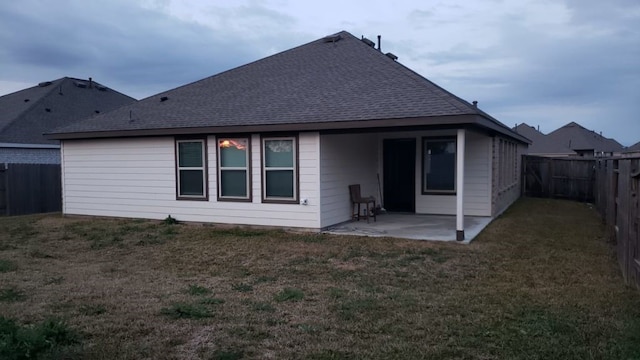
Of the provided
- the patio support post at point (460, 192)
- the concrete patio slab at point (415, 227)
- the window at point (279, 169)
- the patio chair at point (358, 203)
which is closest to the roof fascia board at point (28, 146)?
the window at point (279, 169)

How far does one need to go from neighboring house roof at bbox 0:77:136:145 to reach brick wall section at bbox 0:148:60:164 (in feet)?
1.09

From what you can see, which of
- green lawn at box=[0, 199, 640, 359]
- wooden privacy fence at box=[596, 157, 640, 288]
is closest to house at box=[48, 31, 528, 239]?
green lawn at box=[0, 199, 640, 359]

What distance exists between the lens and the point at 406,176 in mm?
13828

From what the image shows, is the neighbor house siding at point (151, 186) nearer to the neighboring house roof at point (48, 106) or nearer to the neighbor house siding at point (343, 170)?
the neighbor house siding at point (343, 170)

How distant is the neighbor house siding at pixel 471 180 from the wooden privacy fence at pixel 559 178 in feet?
28.4

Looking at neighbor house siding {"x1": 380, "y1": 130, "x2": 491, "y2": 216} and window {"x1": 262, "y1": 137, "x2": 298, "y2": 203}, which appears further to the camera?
neighbor house siding {"x1": 380, "y1": 130, "x2": 491, "y2": 216}

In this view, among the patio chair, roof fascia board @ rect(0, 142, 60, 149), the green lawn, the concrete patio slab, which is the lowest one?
the green lawn

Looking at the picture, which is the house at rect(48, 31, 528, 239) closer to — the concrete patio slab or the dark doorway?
the dark doorway

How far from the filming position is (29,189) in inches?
652

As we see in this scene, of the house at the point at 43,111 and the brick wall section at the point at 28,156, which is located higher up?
the house at the point at 43,111

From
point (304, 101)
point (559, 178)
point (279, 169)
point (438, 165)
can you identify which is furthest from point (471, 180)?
point (559, 178)

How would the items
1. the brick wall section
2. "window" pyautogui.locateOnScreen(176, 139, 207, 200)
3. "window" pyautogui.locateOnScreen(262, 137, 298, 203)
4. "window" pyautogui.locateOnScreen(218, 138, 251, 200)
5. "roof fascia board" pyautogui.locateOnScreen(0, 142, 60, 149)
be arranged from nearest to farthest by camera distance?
"window" pyautogui.locateOnScreen(262, 137, 298, 203), "window" pyautogui.locateOnScreen(218, 138, 251, 200), "window" pyautogui.locateOnScreen(176, 139, 207, 200), "roof fascia board" pyautogui.locateOnScreen(0, 142, 60, 149), the brick wall section

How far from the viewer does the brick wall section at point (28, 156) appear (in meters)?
17.9

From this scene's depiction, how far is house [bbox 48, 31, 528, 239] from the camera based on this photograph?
34.9ft
